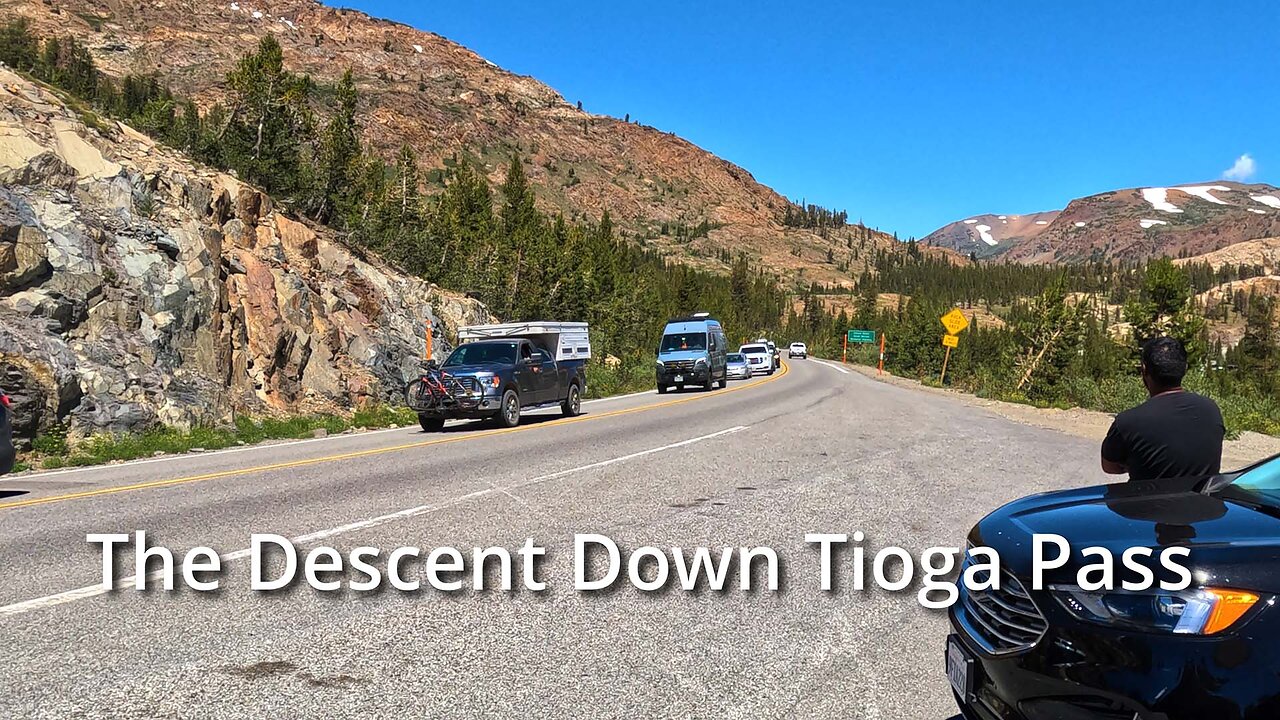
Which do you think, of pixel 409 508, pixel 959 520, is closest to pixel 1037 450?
pixel 959 520

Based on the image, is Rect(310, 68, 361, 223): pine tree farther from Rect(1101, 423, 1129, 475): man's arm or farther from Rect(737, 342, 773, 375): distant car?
Rect(1101, 423, 1129, 475): man's arm

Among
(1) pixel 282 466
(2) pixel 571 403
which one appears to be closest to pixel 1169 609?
(1) pixel 282 466

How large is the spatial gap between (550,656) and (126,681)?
1.99m

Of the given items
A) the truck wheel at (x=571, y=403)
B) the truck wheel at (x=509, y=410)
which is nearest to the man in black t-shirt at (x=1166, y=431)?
the truck wheel at (x=509, y=410)

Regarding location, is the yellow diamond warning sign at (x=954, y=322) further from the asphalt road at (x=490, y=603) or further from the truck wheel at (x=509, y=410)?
the asphalt road at (x=490, y=603)

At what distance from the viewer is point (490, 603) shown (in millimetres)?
5129

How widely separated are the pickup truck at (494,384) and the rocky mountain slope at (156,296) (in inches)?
183

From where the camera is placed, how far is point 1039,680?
103 inches

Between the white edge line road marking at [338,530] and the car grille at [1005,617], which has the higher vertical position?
the car grille at [1005,617]

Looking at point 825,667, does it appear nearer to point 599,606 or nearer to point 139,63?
point 599,606

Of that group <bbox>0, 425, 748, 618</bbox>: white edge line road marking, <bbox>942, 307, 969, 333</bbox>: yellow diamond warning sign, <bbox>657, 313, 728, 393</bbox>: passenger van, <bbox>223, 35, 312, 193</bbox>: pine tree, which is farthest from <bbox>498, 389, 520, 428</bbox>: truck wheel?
<bbox>942, 307, 969, 333</bbox>: yellow diamond warning sign

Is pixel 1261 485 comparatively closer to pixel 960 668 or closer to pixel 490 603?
pixel 960 668

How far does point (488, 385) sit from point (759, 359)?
3966 cm

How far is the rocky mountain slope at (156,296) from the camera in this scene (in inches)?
610
